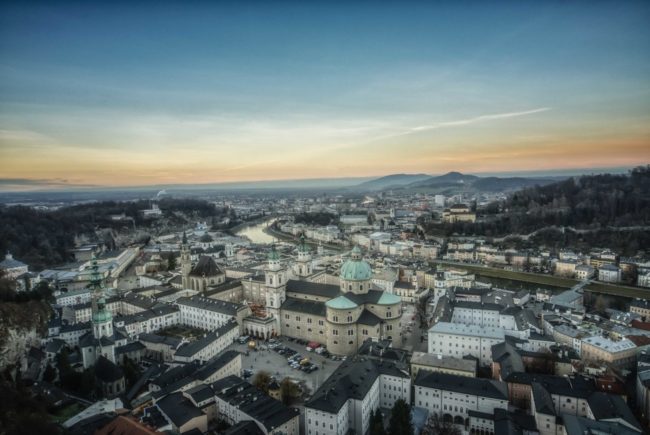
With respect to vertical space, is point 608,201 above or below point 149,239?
above

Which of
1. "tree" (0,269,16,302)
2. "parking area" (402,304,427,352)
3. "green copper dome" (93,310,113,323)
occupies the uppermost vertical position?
"tree" (0,269,16,302)

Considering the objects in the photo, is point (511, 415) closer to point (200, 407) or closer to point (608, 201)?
point (200, 407)

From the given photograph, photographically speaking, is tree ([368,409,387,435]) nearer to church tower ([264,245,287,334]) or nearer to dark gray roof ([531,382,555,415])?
dark gray roof ([531,382,555,415])

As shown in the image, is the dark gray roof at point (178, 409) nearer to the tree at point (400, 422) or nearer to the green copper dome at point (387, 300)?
the tree at point (400, 422)

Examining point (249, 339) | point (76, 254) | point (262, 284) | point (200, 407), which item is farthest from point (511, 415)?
point (76, 254)

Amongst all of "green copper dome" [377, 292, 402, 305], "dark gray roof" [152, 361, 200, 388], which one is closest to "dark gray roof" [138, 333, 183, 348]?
"dark gray roof" [152, 361, 200, 388]
